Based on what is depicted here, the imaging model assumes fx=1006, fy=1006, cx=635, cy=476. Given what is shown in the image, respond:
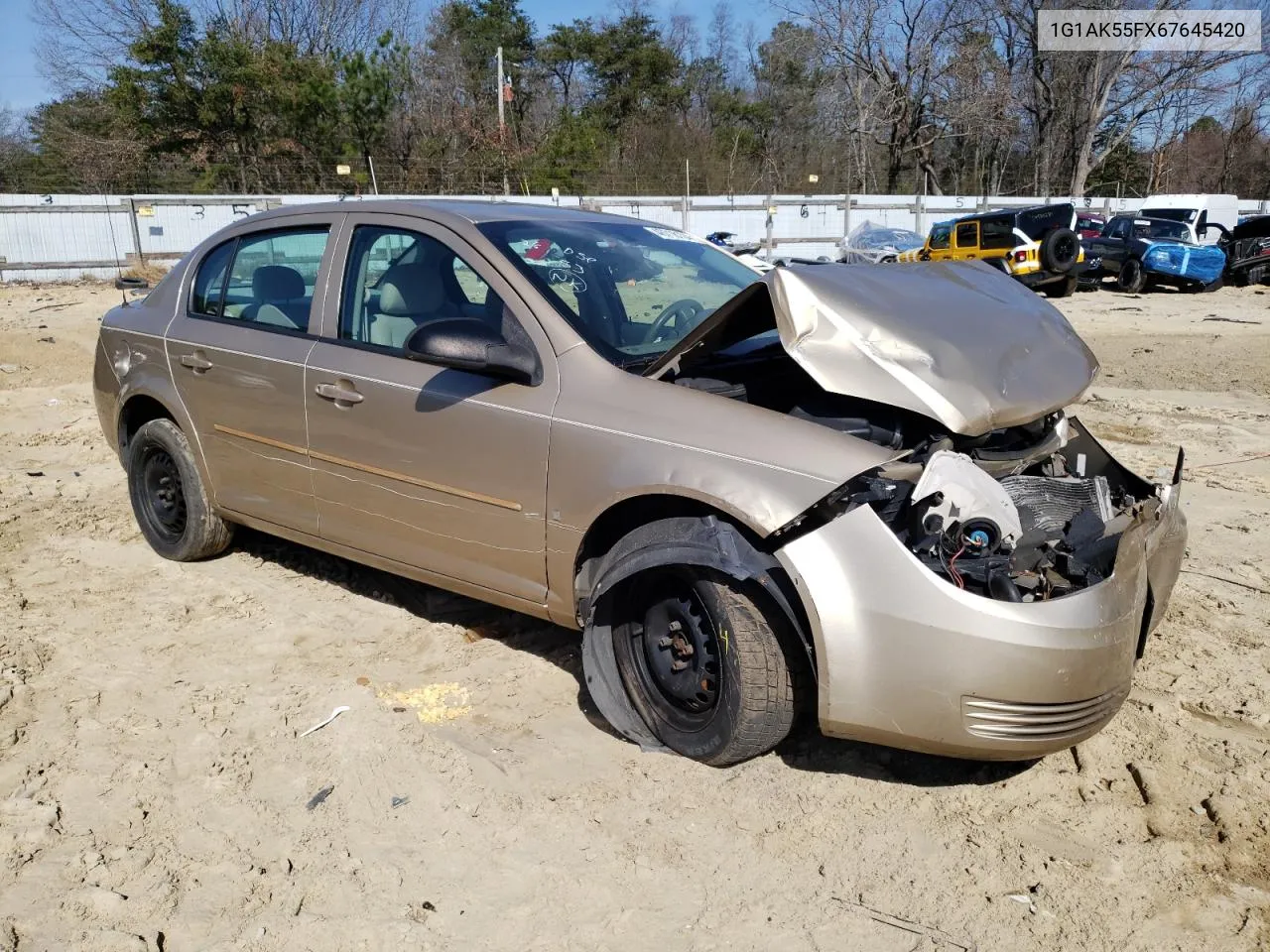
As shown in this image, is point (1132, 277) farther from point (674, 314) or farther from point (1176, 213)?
point (674, 314)

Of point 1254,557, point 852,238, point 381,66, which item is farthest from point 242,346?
point 381,66

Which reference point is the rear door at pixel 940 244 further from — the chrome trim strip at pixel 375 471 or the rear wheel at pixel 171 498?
the chrome trim strip at pixel 375 471

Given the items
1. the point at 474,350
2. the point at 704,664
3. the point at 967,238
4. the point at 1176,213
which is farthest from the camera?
the point at 1176,213

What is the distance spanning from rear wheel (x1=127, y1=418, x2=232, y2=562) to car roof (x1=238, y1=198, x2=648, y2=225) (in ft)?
3.96

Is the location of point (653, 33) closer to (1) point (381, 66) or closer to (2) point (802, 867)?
(1) point (381, 66)

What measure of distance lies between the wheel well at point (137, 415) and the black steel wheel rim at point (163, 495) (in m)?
0.17

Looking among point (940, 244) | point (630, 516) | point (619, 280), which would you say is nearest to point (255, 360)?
point (619, 280)

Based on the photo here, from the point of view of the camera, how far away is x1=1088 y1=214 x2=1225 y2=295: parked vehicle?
62.8 feet

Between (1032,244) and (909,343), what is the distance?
55.8ft

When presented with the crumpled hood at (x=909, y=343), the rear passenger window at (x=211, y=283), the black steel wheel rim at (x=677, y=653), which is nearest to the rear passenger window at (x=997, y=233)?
the crumpled hood at (x=909, y=343)

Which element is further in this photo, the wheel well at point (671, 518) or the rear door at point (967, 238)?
the rear door at point (967, 238)

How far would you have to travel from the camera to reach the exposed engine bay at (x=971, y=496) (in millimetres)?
2805

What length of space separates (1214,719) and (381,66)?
31.0 meters

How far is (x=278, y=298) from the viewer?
4305 mm
